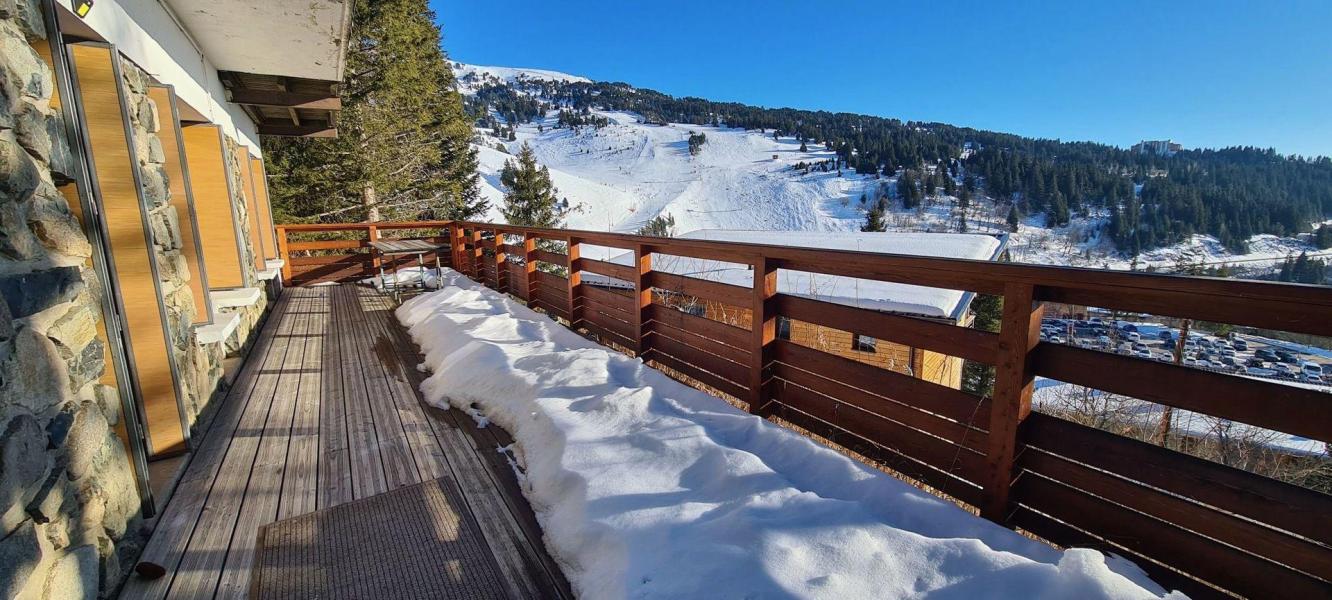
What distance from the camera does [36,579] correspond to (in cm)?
113

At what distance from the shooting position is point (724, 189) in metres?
71.8

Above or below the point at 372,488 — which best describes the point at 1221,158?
above

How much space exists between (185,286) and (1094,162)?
81.8 meters

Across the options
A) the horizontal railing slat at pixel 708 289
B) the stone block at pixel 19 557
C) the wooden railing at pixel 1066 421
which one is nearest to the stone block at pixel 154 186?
the stone block at pixel 19 557

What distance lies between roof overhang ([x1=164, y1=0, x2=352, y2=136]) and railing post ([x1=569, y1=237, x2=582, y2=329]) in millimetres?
2067

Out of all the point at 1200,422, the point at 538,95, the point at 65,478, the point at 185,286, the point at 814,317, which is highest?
the point at 538,95

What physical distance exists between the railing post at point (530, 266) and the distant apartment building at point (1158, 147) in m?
80.7

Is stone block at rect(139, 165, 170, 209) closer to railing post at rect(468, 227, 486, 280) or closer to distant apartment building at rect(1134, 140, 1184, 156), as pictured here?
railing post at rect(468, 227, 486, 280)

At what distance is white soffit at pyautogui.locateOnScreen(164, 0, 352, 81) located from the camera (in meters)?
3.16

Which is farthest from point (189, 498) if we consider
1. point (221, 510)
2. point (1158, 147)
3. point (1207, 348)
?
point (1158, 147)

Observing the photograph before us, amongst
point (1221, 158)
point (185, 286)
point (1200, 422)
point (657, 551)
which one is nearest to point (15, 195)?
point (185, 286)

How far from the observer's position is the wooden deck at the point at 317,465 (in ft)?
5.31

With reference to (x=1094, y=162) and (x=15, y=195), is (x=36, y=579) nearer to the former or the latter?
(x=15, y=195)

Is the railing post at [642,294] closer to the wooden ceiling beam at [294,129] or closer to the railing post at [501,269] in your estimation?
the railing post at [501,269]
